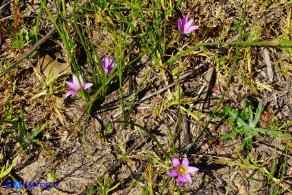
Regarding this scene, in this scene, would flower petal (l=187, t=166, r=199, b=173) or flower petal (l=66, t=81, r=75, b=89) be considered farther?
flower petal (l=66, t=81, r=75, b=89)

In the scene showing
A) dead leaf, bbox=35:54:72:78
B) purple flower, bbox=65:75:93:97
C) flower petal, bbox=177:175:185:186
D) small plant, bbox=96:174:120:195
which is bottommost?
small plant, bbox=96:174:120:195

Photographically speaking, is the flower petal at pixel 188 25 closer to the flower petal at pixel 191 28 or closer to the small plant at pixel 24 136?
the flower petal at pixel 191 28

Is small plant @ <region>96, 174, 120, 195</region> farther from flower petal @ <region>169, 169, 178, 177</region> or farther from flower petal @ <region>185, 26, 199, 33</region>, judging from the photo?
flower petal @ <region>185, 26, 199, 33</region>

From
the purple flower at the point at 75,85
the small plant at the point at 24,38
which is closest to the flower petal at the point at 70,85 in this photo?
the purple flower at the point at 75,85

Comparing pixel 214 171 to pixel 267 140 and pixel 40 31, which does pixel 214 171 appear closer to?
pixel 267 140

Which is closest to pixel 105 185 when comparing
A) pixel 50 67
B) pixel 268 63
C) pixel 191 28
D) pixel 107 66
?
pixel 107 66

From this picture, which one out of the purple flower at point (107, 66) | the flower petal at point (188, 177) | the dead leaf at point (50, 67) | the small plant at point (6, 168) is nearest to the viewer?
the flower petal at point (188, 177)

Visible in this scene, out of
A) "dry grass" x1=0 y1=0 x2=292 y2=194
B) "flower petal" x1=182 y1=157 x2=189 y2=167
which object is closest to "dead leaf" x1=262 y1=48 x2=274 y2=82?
"dry grass" x1=0 y1=0 x2=292 y2=194

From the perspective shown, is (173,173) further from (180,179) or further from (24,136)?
(24,136)
